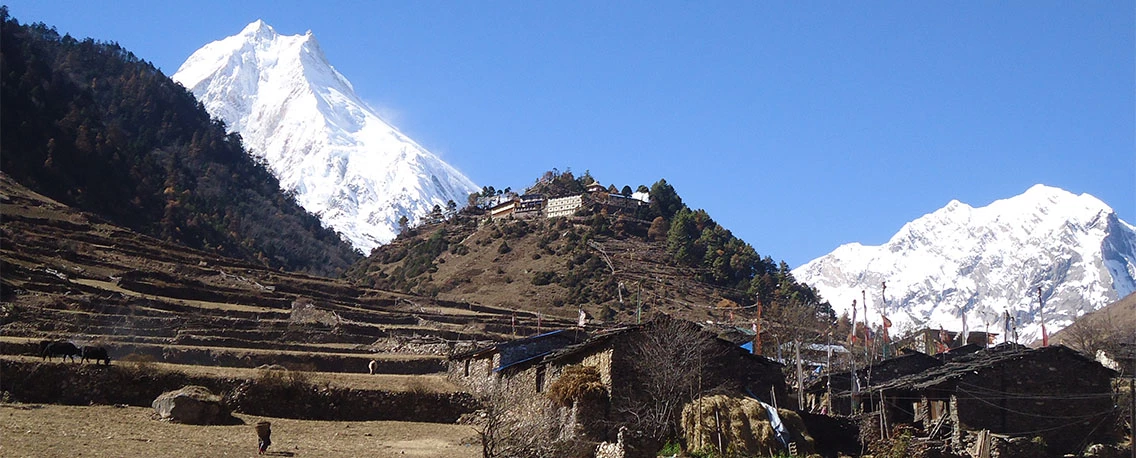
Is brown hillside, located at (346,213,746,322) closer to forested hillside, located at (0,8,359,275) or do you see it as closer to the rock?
forested hillside, located at (0,8,359,275)

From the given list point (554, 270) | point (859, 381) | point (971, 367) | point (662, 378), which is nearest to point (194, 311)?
point (662, 378)

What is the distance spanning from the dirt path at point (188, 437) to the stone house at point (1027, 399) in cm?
1483

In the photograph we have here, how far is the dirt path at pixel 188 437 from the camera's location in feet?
70.1

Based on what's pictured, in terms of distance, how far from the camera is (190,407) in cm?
2748

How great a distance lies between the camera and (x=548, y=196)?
132250 mm

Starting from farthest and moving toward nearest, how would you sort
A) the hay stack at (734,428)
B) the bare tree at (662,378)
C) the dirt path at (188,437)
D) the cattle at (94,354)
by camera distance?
1. the cattle at (94,354)
2. the bare tree at (662,378)
3. the hay stack at (734,428)
4. the dirt path at (188,437)

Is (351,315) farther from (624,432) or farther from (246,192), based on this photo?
(246,192)

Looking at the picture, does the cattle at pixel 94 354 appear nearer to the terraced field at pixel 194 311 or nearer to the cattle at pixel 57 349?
the cattle at pixel 57 349

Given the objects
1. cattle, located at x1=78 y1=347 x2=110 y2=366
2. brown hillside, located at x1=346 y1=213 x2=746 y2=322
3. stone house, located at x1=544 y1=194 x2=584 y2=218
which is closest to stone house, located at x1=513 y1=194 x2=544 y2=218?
stone house, located at x1=544 y1=194 x2=584 y2=218

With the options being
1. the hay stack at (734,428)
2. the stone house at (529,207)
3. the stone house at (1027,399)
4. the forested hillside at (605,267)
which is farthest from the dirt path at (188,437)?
the stone house at (529,207)

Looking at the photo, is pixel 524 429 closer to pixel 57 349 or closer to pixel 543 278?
pixel 57 349

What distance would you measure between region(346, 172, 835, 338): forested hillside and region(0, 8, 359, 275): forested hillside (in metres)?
18.1

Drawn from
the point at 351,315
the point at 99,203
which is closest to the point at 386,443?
the point at 351,315

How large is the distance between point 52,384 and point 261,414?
576 cm
